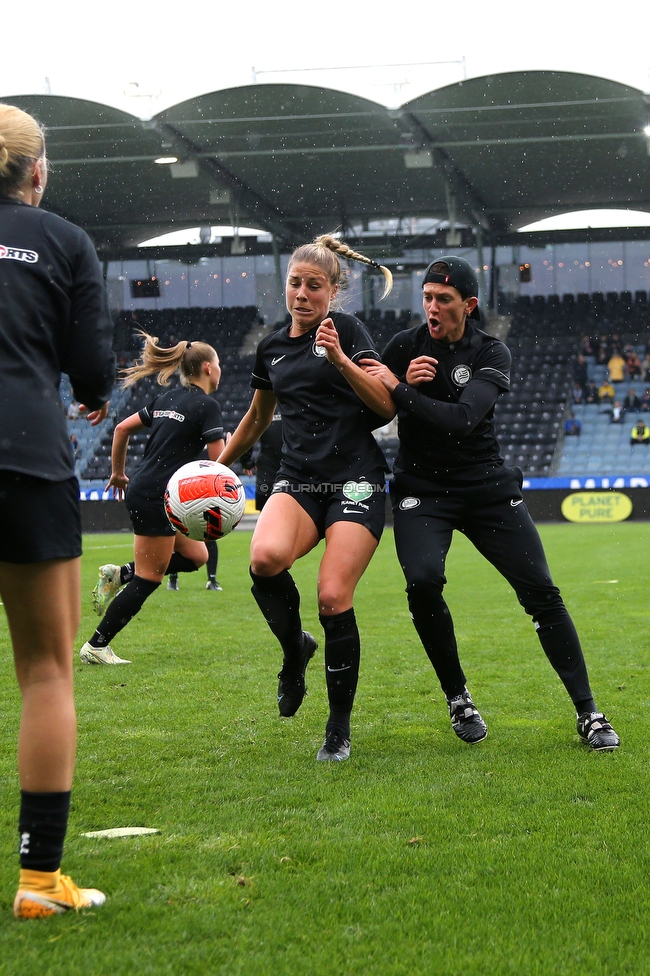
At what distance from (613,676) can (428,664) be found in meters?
1.22

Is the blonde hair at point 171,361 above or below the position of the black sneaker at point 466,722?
above

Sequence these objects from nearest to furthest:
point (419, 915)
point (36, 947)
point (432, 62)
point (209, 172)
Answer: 1. point (36, 947)
2. point (419, 915)
3. point (432, 62)
4. point (209, 172)

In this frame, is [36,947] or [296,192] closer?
[36,947]

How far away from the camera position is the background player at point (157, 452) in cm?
666

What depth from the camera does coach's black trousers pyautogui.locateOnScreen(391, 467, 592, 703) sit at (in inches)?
176

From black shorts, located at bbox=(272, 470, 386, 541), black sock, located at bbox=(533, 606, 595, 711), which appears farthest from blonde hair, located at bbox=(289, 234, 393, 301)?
black sock, located at bbox=(533, 606, 595, 711)

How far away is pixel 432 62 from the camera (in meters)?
26.0

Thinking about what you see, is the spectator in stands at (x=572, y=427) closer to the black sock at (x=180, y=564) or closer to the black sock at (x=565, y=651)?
the black sock at (x=180, y=564)

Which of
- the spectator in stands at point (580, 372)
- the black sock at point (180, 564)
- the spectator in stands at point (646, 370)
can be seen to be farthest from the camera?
the spectator in stands at point (646, 370)

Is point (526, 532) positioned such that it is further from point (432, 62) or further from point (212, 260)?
point (212, 260)

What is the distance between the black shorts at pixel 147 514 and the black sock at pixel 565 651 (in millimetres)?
2958

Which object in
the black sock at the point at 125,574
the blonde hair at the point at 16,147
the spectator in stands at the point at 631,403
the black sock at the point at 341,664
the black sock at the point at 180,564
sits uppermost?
Result: the blonde hair at the point at 16,147

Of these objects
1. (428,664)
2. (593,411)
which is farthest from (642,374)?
(428,664)

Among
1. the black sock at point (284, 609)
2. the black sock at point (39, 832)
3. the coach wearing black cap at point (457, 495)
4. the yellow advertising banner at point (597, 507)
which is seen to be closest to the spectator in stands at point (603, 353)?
the yellow advertising banner at point (597, 507)
